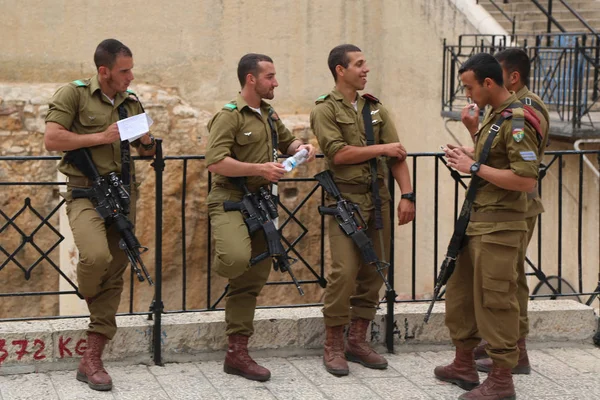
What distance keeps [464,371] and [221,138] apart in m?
2.02

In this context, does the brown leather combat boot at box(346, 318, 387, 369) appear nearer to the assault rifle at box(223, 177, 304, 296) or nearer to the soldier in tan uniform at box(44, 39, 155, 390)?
the assault rifle at box(223, 177, 304, 296)

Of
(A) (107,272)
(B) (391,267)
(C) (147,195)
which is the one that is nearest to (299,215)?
(C) (147,195)

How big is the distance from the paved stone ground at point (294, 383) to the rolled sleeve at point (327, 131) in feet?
4.52

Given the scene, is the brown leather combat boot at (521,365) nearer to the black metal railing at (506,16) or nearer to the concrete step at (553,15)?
the black metal railing at (506,16)

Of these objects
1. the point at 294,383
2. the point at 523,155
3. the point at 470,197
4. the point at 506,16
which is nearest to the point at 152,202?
the point at 506,16

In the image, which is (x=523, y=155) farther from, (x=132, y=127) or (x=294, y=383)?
(x=132, y=127)

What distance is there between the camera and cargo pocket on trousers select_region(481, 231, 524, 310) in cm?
552

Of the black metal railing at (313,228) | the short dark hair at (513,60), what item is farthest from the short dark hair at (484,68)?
the black metal railing at (313,228)

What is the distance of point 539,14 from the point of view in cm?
1608

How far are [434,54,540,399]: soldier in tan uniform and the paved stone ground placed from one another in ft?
1.38

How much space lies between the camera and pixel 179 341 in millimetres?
6340

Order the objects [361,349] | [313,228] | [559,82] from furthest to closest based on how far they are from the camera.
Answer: [313,228], [559,82], [361,349]

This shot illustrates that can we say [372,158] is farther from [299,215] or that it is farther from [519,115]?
[299,215]

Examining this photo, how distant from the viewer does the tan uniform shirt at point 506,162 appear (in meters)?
5.39
